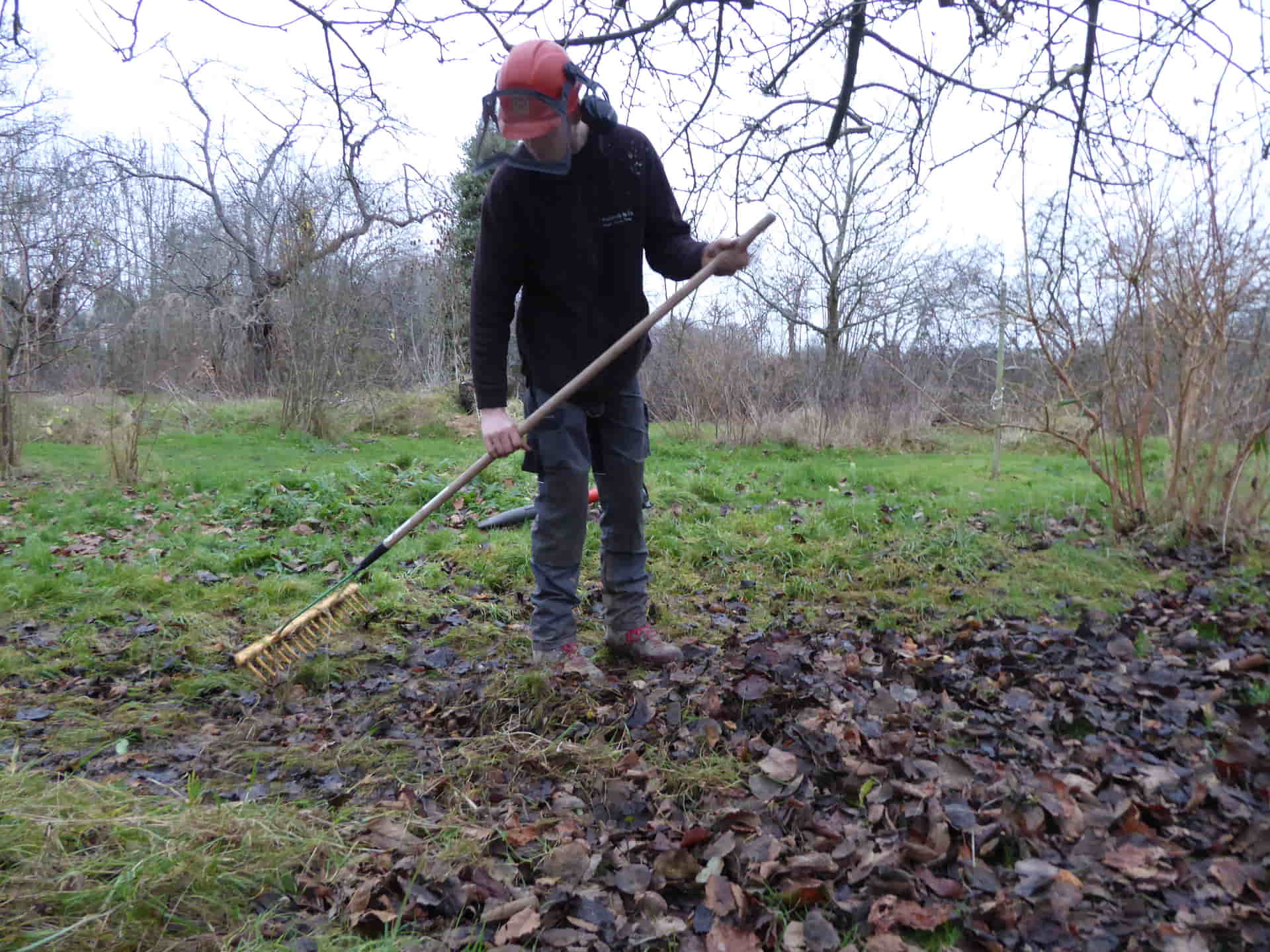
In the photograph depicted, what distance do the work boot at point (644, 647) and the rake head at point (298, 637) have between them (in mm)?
1228

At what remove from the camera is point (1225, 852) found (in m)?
1.84

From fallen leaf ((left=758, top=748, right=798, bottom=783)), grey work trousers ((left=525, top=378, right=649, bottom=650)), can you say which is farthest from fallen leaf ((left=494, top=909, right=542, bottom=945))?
grey work trousers ((left=525, top=378, right=649, bottom=650))

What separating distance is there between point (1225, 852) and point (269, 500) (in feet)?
19.1

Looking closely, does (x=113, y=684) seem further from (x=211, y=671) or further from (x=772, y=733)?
(x=772, y=733)

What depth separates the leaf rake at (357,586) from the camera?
9.02 ft

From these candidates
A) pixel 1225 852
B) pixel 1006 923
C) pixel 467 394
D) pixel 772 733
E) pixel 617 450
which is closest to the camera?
pixel 1006 923

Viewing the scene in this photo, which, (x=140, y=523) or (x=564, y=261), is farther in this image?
(x=140, y=523)

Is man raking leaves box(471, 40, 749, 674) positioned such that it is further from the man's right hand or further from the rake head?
the rake head

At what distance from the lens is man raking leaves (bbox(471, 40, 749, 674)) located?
2.59 m

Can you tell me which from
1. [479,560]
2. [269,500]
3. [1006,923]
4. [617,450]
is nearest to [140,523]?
[269,500]

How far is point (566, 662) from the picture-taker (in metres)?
2.90

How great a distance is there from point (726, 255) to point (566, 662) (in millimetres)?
1527

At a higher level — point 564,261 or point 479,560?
point 564,261

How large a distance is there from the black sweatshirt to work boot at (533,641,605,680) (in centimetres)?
92
